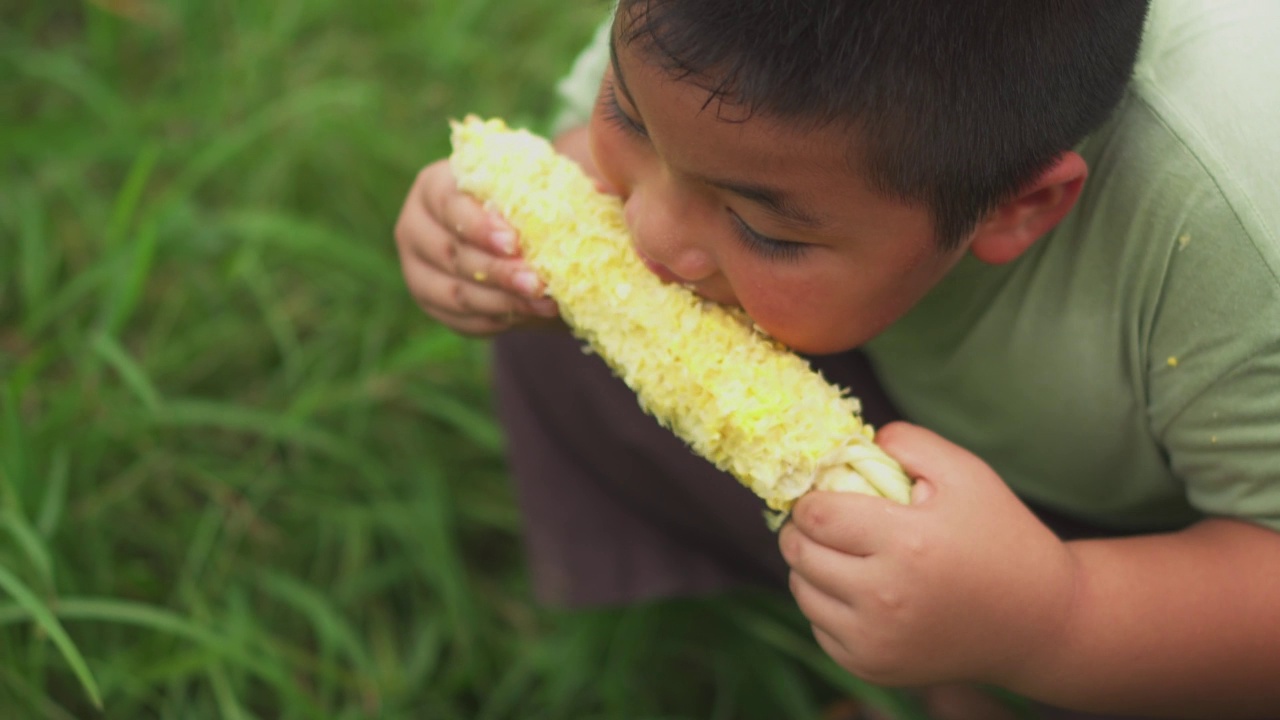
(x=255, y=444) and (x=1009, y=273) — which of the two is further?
(x=255, y=444)

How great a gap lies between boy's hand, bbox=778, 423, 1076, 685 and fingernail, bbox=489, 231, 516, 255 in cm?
43

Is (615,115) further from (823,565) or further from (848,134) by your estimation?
(823,565)

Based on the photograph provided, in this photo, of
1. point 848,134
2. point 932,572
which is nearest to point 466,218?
point 848,134

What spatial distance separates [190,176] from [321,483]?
68cm

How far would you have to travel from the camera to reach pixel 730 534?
5.11ft

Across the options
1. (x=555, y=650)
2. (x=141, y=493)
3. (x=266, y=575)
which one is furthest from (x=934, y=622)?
(x=141, y=493)

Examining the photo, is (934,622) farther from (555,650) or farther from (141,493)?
(141,493)

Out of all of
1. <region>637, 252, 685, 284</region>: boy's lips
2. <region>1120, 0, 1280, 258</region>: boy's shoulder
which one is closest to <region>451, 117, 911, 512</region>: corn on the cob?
<region>637, 252, 685, 284</region>: boy's lips

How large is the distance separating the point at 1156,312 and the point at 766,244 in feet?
1.30

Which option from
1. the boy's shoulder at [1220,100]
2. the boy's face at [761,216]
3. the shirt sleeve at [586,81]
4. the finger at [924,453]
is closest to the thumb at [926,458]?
the finger at [924,453]

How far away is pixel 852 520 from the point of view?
110 cm

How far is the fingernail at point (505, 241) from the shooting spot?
129 centimetres

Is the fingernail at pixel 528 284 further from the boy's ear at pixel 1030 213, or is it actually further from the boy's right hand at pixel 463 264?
the boy's ear at pixel 1030 213

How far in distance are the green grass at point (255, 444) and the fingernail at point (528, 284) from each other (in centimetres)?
67
